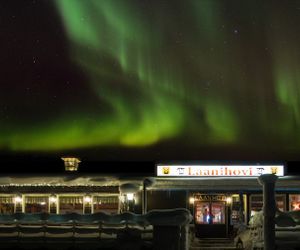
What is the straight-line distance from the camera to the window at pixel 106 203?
28.1m

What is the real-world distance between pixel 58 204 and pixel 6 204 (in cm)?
261

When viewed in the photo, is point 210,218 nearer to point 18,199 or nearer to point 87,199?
point 87,199

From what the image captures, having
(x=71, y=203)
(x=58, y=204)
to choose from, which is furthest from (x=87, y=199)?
(x=58, y=204)

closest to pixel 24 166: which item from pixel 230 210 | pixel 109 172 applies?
pixel 109 172

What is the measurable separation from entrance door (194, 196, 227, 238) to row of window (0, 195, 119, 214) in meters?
4.10

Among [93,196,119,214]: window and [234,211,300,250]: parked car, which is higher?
[93,196,119,214]: window

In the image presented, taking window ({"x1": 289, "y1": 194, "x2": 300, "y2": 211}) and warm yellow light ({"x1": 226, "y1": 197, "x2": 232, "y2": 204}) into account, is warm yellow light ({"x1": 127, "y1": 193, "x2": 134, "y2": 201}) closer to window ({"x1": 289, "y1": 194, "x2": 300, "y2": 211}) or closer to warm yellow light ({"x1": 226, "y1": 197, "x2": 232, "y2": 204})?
warm yellow light ({"x1": 226, "y1": 197, "x2": 232, "y2": 204})

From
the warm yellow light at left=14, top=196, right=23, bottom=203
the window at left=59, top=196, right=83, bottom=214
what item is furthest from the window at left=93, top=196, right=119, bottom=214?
the warm yellow light at left=14, top=196, right=23, bottom=203

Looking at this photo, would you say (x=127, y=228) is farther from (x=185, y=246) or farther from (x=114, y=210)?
(x=114, y=210)

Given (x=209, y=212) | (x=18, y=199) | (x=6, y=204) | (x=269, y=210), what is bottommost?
(x=209, y=212)

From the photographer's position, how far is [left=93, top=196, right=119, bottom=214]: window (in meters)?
28.1

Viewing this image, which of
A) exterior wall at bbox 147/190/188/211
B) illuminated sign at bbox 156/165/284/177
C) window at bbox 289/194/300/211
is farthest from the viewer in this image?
window at bbox 289/194/300/211

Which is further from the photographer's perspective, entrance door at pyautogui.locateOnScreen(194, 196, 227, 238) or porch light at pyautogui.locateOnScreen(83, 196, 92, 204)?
porch light at pyautogui.locateOnScreen(83, 196, 92, 204)

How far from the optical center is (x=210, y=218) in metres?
28.4
